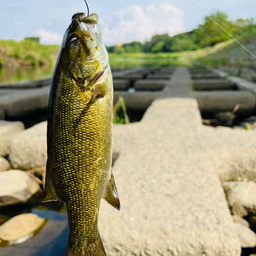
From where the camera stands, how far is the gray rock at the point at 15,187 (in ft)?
9.20

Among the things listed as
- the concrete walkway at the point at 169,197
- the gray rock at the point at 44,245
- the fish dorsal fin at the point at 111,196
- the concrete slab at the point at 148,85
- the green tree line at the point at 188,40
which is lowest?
the gray rock at the point at 44,245

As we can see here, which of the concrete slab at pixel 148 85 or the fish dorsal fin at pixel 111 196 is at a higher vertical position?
the concrete slab at pixel 148 85

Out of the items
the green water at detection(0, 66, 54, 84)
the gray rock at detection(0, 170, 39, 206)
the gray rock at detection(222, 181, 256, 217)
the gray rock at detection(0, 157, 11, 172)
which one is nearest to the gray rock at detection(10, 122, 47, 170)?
the gray rock at detection(0, 157, 11, 172)

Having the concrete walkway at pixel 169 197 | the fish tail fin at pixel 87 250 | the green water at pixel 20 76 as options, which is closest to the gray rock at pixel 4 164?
the concrete walkway at pixel 169 197

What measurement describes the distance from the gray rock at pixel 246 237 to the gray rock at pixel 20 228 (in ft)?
6.19

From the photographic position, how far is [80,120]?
3.85ft

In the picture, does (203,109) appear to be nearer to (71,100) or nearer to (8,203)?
(8,203)

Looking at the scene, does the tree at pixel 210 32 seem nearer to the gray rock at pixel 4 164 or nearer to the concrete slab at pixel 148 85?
the concrete slab at pixel 148 85

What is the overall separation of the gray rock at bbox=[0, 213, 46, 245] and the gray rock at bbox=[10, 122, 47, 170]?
2.79 ft

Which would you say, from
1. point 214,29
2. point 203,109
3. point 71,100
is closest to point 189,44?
point 214,29

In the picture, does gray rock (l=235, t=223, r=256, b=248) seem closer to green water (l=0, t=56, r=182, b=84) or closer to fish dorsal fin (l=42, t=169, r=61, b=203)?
fish dorsal fin (l=42, t=169, r=61, b=203)

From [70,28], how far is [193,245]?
148 cm

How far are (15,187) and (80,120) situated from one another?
6.90 ft

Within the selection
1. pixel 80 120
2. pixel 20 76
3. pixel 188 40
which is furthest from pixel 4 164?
pixel 188 40
